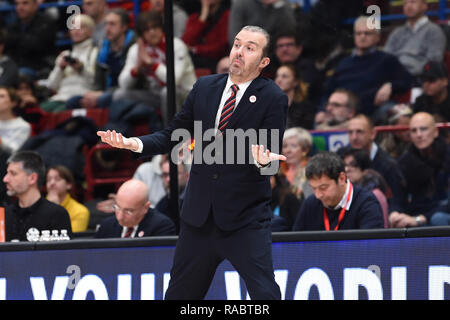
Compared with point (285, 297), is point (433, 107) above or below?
above

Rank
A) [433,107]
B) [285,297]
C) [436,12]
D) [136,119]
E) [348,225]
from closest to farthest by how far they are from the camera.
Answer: [285,297] → [348,225] → [433,107] → [136,119] → [436,12]

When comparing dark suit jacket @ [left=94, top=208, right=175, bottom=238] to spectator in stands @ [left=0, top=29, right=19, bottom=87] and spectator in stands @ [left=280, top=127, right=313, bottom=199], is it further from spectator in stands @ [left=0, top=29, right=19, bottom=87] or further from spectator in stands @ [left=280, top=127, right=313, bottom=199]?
spectator in stands @ [left=0, top=29, right=19, bottom=87]

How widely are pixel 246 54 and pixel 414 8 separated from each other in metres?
4.77

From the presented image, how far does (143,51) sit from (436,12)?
3265mm

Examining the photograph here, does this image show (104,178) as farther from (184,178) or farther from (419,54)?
(419,54)

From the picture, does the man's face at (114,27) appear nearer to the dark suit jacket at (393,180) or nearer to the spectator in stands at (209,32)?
the spectator in stands at (209,32)

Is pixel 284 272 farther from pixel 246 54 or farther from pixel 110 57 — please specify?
pixel 110 57

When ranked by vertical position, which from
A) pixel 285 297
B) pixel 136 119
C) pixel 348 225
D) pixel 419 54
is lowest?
pixel 285 297

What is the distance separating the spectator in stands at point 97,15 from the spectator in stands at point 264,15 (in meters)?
1.66

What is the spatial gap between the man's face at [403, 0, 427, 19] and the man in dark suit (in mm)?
4622

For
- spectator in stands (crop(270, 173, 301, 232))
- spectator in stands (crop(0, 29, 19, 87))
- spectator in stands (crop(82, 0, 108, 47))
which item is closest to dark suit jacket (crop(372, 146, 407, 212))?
spectator in stands (crop(270, 173, 301, 232))

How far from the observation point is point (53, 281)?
18.7 feet

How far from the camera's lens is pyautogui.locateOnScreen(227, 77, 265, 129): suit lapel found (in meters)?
4.49

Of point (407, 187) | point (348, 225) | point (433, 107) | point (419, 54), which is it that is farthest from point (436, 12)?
point (348, 225)
